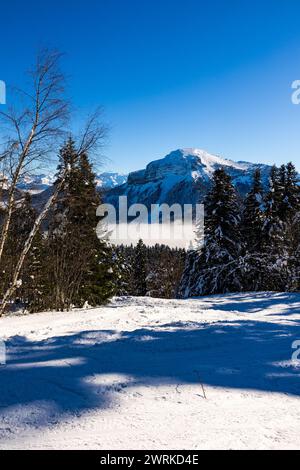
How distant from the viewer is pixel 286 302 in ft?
44.7

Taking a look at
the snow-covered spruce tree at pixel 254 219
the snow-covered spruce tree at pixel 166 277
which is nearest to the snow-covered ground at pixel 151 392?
the snow-covered spruce tree at pixel 254 219

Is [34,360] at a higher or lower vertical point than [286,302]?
higher

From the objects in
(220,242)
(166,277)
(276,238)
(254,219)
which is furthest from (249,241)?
(166,277)

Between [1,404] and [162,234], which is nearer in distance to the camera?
[1,404]

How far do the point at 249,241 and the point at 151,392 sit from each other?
2841 cm

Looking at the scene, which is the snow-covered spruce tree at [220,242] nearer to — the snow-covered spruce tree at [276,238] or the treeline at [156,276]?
the snow-covered spruce tree at [276,238]

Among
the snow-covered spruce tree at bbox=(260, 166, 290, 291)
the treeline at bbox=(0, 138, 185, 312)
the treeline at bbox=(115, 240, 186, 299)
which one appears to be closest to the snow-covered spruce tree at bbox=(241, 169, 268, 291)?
the snow-covered spruce tree at bbox=(260, 166, 290, 291)

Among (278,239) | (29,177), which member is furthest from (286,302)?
(278,239)

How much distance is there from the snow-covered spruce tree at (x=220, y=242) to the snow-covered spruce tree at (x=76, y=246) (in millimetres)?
8375

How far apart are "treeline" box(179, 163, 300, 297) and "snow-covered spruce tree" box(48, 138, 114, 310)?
28.6ft

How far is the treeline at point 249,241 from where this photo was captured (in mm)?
24516

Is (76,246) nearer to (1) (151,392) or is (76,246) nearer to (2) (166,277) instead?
(1) (151,392)

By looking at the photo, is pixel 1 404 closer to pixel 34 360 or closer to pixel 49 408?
pixel 49 408

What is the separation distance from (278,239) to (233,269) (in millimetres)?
4719
